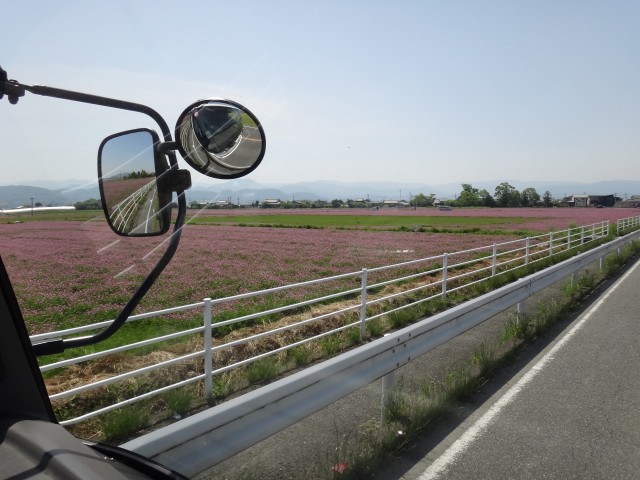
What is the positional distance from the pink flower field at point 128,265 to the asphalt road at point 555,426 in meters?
2.48

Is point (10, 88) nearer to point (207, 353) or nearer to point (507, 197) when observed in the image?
point (207, 353)

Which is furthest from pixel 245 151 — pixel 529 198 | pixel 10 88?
pixel 529 198

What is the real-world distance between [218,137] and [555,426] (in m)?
3.98

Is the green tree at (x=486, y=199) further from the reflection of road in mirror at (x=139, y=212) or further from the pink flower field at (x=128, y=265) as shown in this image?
the reflection of road in mirror at (x=139, y=212)

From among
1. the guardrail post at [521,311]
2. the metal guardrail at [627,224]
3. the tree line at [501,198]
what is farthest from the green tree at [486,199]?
the guardrail post at [521,311]

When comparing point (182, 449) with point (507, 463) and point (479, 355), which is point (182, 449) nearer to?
point (507, 463)

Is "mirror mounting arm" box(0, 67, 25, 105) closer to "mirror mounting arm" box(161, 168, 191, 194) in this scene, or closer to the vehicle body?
the vehicle body

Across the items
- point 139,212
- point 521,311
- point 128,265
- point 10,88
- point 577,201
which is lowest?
point 521,311

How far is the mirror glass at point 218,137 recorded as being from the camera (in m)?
1.44

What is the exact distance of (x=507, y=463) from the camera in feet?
11.9

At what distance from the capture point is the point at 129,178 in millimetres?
1473

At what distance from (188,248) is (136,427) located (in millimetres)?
19436

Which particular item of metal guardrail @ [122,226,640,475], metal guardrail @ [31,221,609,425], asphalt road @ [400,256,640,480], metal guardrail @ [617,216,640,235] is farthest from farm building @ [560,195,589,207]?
metal guardrail @ [122,226,640,475]

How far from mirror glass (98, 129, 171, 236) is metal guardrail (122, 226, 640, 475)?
3.57ft
